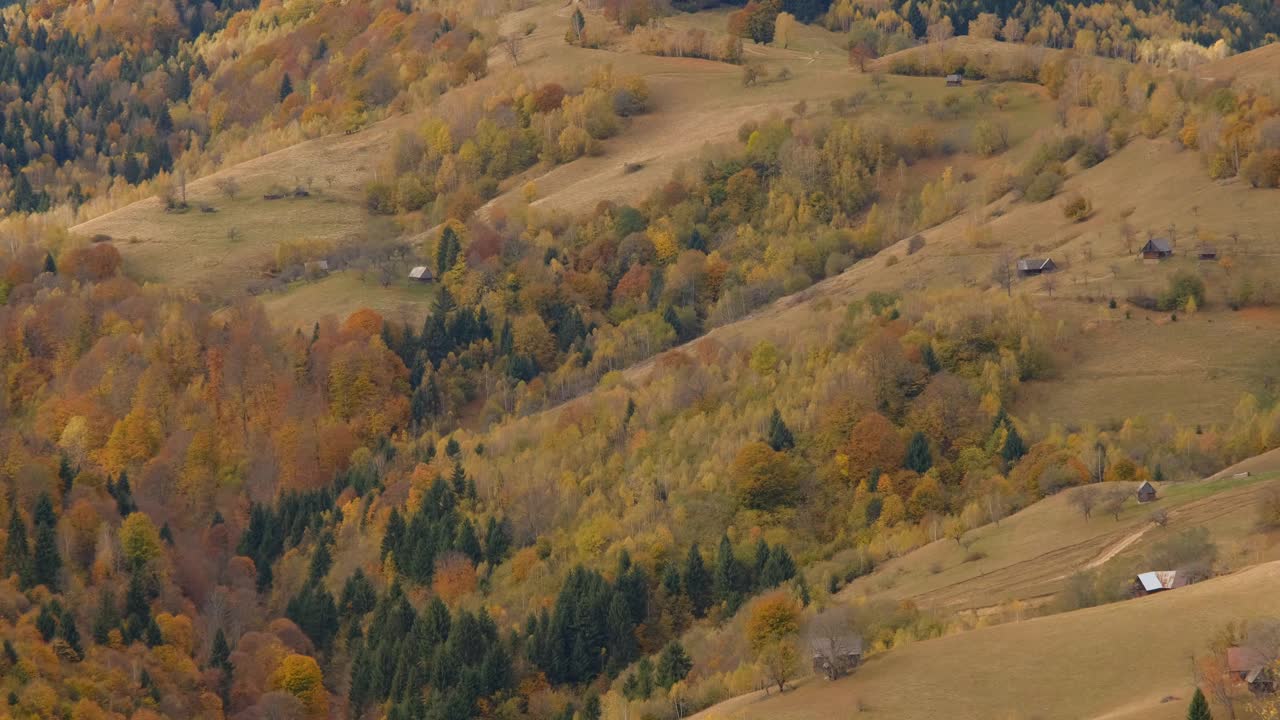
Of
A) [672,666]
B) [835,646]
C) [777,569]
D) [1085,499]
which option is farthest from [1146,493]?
[672,666]

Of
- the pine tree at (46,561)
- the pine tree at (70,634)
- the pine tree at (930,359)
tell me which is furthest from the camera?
the pine tree at (930,359)

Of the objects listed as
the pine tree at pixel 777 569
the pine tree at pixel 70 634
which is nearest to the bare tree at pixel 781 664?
the pine tree at pixel 777 569

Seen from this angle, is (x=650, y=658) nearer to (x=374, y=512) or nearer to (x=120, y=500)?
(x=374, y=512)

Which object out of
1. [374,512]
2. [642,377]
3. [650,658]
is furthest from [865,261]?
[650,658]

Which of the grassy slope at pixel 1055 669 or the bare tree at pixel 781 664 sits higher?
the grassy slope at pixel 1055 669

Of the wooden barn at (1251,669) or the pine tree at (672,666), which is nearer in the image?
the wooden barn at (1251,669)

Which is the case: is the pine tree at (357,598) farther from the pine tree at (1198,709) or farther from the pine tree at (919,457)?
the pine tree at (1198,709)
